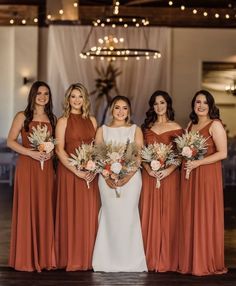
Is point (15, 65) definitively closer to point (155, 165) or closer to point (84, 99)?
point (84, 99)

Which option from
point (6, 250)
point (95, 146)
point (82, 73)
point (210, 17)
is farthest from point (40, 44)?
point (95, 146)

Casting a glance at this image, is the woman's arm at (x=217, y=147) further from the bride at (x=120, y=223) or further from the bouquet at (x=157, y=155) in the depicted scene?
the bride at (x=120, y=223)

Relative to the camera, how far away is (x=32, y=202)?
6070mm

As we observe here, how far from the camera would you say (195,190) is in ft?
19.7

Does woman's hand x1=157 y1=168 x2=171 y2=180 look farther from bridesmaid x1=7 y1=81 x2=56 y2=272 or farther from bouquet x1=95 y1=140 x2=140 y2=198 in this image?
bridesmaid x1=7 y1=81 x2=56 y2=272

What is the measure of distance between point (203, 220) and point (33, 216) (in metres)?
1.51

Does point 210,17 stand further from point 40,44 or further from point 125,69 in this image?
point 40,44

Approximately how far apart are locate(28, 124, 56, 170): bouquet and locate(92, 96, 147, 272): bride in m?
0.44

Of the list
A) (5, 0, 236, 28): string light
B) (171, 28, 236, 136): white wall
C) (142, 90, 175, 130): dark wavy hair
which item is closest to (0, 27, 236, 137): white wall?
(171, 28, 236, 136): white wall

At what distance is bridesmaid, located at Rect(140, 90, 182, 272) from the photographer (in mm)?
6102

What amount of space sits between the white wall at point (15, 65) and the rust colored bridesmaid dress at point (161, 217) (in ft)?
27.9

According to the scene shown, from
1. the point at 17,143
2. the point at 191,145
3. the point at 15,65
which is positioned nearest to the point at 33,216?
the point at 17,143

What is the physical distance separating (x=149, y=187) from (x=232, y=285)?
1145mm

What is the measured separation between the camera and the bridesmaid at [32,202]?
6.05 m
